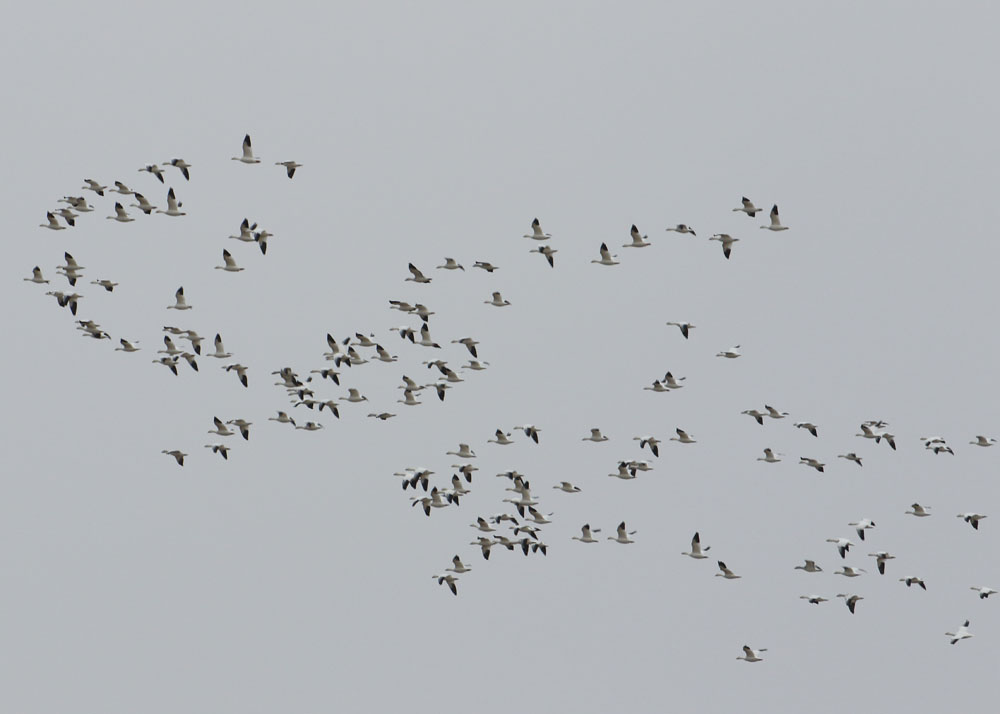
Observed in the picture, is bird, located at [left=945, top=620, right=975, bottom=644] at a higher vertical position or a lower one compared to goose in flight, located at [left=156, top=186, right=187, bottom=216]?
lower

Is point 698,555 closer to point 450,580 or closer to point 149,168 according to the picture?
point 450,580

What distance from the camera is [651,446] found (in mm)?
87000

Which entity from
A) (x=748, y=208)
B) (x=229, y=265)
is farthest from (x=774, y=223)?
(x=229, y=265)

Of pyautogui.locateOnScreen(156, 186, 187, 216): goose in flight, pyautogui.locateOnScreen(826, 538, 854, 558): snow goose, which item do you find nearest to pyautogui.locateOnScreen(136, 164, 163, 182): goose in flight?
pyautogui.locateOnScreen(156, 186, 187, 216): goose in flight

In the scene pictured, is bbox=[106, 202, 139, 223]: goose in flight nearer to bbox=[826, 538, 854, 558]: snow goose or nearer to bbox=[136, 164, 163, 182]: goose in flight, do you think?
bbox=[136, 164, 163, 182]: goose in flight

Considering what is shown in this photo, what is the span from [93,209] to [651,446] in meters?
19.4

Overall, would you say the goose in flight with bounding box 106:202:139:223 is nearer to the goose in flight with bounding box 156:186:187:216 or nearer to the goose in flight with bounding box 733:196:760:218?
Answer: the goose in flight with bounding box 156:186:187:216

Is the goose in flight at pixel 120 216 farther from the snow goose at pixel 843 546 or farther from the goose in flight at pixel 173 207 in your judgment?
the snow goose at pixel 843 546

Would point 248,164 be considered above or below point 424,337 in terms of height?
above

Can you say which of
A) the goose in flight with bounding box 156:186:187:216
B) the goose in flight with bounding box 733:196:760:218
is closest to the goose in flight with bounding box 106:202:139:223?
the goose in flight with bounding box 156:186:187:216

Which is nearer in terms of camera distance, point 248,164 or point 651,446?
point 248,164

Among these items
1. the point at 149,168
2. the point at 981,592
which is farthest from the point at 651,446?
the point at 149,168

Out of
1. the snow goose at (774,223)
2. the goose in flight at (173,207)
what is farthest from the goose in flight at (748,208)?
the goose in flight at (173,207)

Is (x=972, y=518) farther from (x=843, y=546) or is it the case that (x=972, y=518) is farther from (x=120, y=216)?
(x=120, y=216)
